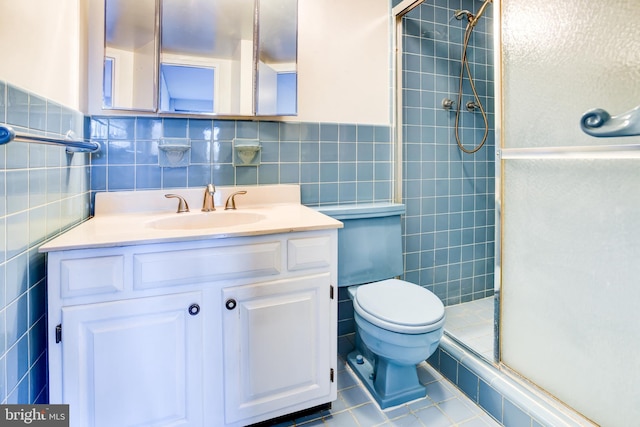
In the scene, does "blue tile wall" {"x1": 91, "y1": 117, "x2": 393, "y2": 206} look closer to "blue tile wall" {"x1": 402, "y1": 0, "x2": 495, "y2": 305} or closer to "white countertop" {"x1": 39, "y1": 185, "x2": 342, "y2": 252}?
"white countertop" {"x1": 39, "y1": 185, "x2": 342, "y2": 252}

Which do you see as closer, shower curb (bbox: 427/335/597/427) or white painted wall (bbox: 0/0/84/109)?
white painted wall (bbox: 0/0/84/109)

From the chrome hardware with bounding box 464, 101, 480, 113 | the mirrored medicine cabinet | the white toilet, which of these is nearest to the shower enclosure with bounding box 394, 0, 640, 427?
the white toilet

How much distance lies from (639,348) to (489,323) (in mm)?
1001

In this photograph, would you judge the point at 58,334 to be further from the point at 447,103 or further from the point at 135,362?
the point at 447,103

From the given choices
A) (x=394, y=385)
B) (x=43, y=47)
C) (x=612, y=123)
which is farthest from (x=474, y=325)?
(x=43, y=47)

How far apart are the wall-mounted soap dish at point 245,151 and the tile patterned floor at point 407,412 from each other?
1.15 m

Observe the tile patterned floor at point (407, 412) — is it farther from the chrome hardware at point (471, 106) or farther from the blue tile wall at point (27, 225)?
the chrome hardware at point (471, 106)

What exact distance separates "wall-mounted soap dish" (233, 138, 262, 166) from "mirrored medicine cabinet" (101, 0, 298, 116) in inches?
5.4

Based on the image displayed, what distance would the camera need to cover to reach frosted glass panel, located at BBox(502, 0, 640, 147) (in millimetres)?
931

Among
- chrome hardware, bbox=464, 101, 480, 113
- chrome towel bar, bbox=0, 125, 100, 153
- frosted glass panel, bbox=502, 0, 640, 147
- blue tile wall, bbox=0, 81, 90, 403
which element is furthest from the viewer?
chrome hardware, bbox=464, 101, 480, 113

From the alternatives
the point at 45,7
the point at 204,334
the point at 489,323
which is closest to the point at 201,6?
the point at 45,7

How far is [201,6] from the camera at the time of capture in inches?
59.6

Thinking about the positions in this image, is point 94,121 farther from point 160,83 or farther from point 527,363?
point 527,363

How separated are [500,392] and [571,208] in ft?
2.50
